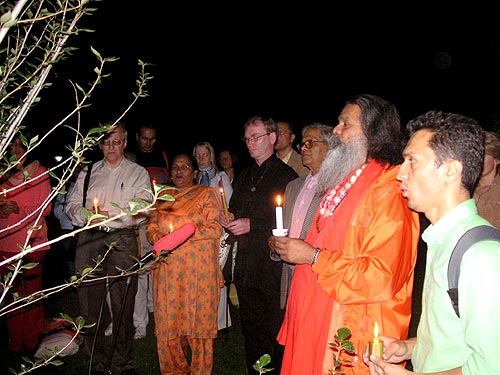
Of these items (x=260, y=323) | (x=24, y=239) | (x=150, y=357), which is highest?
(x=24, y=239)

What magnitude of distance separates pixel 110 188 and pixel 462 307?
4.20 m

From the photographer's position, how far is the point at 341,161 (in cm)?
315

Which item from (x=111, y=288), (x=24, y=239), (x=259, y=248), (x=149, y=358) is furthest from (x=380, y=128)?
(x=24, y=239)

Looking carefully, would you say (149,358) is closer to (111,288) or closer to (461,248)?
(111,288)

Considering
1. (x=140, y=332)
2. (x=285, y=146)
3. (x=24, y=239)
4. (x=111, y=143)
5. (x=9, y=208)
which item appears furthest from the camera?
(x=285, y=146)

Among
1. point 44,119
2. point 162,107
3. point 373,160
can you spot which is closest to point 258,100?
point 162,107

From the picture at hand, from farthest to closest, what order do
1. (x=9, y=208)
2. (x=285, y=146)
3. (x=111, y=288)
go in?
(x=285, y=146) → (x=9, y=208) → (x=111, y=288)

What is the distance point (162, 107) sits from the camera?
2367 centimetres

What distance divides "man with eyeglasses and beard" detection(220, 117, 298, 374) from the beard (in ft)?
4.20

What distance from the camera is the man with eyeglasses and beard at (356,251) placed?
8.69ft

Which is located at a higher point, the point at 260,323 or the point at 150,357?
the point at 260,323

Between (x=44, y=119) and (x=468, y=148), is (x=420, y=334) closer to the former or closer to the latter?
(x=468, y=148)

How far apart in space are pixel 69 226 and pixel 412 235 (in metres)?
6.44

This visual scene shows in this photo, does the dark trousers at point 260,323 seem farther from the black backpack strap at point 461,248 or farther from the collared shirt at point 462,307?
the black backpack strap at point 461,248
